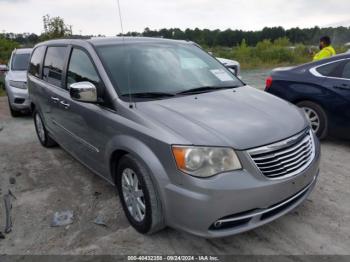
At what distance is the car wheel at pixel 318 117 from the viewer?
5.14m

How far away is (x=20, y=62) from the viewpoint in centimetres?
890

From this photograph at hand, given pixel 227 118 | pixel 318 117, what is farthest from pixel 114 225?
pixel 318 117

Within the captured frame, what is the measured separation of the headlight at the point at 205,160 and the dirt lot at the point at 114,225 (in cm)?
78

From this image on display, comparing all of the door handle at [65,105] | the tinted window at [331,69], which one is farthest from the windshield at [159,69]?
the tinted window at [331,69]

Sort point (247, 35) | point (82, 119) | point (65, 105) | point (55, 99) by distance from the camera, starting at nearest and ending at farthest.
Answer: point (82, 119) < point (65, 105) < point (55, 99) < point (247, 35)

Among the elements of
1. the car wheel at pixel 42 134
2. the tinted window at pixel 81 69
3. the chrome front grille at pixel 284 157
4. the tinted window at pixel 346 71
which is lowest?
the car wheel at pixel 42 134

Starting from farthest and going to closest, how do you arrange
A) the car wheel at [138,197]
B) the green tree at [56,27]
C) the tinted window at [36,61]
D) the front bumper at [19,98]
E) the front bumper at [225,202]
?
the green tree at [56,27] → the front bumper at [19,98] → the tinted window at [36,61] → the car wheel at [138,197] → the front bumper at [225,202]

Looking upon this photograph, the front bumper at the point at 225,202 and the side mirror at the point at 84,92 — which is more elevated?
the side mirror at the point at 84,92

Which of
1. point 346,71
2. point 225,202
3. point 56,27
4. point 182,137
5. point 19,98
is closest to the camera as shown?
point 225,202

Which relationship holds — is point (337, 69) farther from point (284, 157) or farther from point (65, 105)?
point (65, 105)

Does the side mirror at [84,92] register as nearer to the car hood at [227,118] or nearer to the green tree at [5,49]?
the car hood at [227,118]

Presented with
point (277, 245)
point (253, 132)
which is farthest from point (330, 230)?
point (253, 132)

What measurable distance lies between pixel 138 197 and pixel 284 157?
1.28 m

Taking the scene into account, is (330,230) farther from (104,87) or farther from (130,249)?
(104,87)
